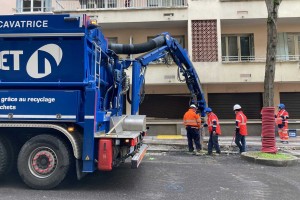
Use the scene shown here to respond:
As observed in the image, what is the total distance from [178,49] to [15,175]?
22.8ft

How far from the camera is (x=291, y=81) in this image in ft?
55.8

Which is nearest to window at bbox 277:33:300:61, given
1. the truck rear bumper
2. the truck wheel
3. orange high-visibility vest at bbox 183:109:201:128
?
orange high-visibility vest at bbox 183:109:201:128

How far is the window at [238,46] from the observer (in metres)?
18.3

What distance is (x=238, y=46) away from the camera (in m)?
18.4

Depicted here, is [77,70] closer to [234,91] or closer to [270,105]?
[270,105]

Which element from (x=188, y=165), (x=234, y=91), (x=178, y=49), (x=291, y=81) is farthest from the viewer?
(x=234, y=91)

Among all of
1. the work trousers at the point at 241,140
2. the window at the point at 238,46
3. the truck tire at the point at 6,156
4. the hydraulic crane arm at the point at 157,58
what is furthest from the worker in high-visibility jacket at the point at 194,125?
the window at the point at 238,46

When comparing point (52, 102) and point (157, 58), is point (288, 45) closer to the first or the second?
point (157, 58)

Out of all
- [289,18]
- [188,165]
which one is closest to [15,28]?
[188,165]

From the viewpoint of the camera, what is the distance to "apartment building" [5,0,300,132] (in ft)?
55.1

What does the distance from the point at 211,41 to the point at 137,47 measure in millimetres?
8383

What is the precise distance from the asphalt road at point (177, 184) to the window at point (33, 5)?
14.0 metres

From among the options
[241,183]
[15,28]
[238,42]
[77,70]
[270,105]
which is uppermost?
[238,42]

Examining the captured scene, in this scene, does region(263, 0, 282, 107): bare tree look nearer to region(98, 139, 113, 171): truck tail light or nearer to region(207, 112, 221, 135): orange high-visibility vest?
region(207, 112, 221, 135): orange high-visibility vest
